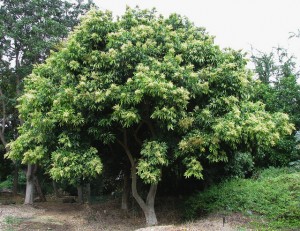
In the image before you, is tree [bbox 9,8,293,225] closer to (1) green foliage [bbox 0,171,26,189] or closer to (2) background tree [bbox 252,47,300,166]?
(2) background tree [bbox 252,47,300,166]

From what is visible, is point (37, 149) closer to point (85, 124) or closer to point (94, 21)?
point (85, 124)

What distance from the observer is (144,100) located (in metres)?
8.48

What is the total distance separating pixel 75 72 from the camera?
9625 millimetres

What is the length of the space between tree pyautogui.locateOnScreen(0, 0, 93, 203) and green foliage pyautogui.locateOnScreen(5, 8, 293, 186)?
7.65m

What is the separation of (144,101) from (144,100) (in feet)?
0.27

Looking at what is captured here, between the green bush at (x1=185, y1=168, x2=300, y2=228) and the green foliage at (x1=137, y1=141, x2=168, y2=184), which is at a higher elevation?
the green foliage at (x1=137, y1=141, x2=168, y2=184)

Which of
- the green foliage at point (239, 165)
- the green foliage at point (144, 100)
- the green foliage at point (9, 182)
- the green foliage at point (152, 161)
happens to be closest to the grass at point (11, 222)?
the green foliage at point (144, 100)

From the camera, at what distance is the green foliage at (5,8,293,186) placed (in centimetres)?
835

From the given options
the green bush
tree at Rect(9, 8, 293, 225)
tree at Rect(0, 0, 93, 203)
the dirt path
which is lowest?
the dirt path

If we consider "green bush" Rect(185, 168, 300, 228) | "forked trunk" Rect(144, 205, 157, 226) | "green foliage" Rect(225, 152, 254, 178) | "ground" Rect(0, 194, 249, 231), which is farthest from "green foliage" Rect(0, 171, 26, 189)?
"green foliage" Rect(225, 152, 254, 178)

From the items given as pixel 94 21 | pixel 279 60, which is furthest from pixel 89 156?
pixel 279 60

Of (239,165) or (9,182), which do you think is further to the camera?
(9,182)

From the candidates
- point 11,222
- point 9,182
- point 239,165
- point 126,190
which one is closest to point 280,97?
point 239,165

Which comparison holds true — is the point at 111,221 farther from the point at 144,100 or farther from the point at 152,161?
the point at 144,100
